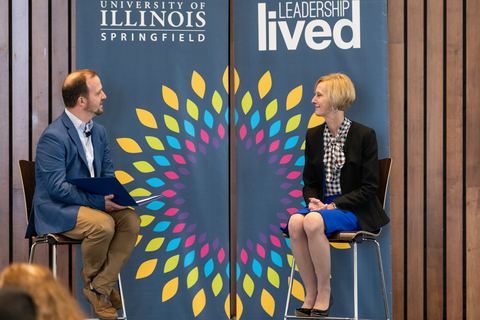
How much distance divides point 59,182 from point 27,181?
1.21 feet

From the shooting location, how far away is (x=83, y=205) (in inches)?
112

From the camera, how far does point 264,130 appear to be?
3.46 metres

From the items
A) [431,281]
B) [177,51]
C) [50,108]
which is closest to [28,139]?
[50,108]

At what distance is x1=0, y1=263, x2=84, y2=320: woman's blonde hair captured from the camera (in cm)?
71

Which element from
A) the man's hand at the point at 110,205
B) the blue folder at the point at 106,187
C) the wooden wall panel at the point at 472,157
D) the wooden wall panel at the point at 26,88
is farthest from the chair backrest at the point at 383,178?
the wooden wall panel at the point at 26,88

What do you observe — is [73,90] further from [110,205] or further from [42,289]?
[42,289]

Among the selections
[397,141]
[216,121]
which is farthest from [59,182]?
[397,141]

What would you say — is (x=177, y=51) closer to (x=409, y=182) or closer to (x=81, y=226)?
(x=81, y=226)

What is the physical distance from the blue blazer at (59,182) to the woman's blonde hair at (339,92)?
1.66 meters

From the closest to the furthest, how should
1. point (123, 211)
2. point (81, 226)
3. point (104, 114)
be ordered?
1. point (81, 226)
2. point (123, 211)
3. point (104, 114)

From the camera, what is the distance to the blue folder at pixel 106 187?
264 centimetres

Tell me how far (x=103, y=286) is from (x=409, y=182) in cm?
232

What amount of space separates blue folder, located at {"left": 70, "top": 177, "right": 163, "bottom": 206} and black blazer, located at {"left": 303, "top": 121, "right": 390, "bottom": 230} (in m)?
1.21

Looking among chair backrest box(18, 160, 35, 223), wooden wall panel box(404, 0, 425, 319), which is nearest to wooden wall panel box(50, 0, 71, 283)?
chair backrest box(18, 160, 35, 223)
